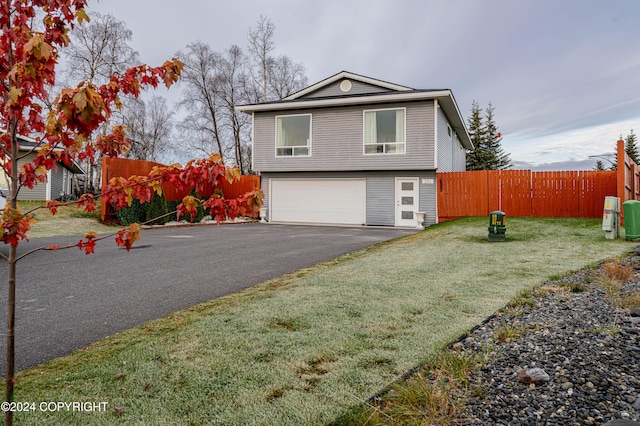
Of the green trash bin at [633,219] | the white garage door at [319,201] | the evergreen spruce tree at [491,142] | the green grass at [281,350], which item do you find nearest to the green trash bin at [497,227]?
the green trash bin at [633,219]

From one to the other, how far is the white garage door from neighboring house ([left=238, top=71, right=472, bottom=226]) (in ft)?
0.15

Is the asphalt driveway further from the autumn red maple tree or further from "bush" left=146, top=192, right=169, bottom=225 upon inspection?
"bush" left=146, top=192, right=169, bottom=225

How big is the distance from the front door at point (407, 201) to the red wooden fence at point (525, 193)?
978 millimetres

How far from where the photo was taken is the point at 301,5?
14523 mm

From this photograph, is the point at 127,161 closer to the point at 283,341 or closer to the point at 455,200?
the point at 455,200

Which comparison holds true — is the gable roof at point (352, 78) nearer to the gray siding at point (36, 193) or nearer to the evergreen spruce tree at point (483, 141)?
the gray siding at point (36, 193)

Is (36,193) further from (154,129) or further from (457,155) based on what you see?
(457,155)

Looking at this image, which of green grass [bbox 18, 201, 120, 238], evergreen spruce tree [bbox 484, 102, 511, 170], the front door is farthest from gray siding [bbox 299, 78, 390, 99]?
evergreen spruce tree [bbox 484, 102, 511, 170]

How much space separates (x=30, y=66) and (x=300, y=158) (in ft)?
50.8

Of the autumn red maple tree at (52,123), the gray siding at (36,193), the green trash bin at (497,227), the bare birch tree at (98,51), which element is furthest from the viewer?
the bare birch tree at (98,51)

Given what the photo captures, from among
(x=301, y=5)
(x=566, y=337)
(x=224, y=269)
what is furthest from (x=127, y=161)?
(x=566, y=337)

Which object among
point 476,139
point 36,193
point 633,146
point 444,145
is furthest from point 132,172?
point 633,146

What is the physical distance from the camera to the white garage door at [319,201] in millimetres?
16625

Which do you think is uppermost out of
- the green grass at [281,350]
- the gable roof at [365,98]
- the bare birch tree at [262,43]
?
the bare birch tree at [262,43]
